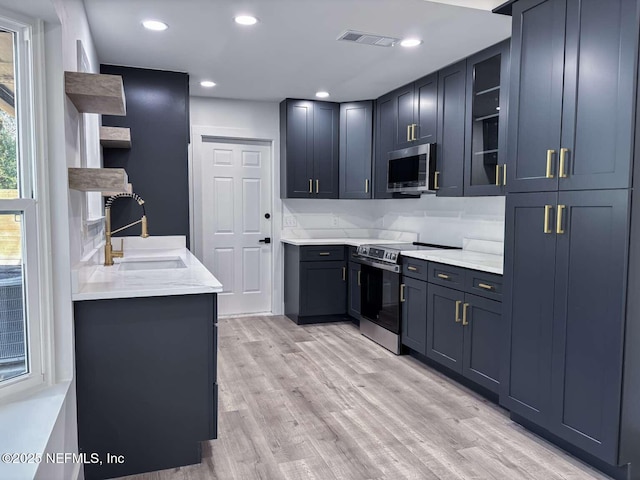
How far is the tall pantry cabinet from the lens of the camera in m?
2.11

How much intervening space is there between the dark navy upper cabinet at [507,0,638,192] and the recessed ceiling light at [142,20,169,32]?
83.9 inches

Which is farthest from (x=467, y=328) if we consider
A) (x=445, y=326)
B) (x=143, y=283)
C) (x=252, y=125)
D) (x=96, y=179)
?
(x=252, y=125)

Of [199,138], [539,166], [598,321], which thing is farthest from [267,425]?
[199,138]

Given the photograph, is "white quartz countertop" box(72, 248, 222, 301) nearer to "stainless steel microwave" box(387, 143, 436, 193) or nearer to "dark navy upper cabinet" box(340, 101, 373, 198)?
"stainless steel microwave" box(387, 143, 436, 193)

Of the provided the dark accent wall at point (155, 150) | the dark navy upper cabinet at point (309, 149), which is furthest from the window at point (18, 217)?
the dark navy upper cabinet at point (309, 149)

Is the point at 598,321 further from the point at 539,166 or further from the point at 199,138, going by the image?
the point at 199,138

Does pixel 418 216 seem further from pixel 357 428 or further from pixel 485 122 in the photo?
pixel 357 428

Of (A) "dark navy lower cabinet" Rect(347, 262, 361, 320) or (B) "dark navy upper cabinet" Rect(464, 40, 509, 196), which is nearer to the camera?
(B) "dark navy upper cabinet" Rect(464, 40, 509, 196)

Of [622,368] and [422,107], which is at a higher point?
[422,107]

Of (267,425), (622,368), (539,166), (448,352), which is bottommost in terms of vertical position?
(267,425)

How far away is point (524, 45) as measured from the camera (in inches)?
103

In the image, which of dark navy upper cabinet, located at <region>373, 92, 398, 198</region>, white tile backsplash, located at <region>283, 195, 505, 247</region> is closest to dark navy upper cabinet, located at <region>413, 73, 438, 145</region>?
dark navy upper cabinet, located at <region>373, 92, 398, 198</region>

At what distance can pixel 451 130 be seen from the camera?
3898 mm

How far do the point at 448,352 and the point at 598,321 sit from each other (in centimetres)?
137
